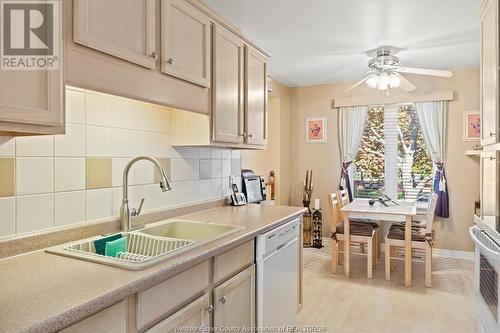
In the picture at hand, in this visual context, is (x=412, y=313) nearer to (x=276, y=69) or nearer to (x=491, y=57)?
(x=491, y=57)

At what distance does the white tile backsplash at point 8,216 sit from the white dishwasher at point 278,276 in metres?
1.17

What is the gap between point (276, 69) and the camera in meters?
4.27

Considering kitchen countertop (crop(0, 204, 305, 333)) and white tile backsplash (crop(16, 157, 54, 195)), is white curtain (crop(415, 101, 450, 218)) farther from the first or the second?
white tile backsplash (crop(16, 157, 54, 195))

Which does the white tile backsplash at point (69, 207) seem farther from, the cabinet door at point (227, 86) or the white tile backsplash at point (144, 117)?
the cabinet door at point (227, 86)

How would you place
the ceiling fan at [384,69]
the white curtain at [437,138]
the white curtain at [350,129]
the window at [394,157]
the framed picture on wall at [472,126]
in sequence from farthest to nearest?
1. the white curtain at [350,129]
2. the window at [394,157]
3. the white curtain at [437,138]
4. the framed picture on wall at [472,126]
5. the ceiling fan at [384,69]

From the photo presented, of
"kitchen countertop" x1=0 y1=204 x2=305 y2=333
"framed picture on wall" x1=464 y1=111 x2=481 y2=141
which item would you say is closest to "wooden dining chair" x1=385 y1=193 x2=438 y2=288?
"framed picture on wall" x1=464 y1=111 x2=481 y2=141

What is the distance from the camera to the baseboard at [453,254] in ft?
13.8

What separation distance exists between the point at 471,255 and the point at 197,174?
3772 mm

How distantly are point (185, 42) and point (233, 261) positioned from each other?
1.19 metres

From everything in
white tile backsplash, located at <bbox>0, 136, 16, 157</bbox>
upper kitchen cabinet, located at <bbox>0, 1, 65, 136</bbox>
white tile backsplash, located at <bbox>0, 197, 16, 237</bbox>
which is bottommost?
white tile backsplash, located at <bbox>0, 197, 16, 237</bbox>

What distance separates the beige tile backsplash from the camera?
136 centimetres

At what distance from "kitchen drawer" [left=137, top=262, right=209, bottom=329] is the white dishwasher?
1.78 feet

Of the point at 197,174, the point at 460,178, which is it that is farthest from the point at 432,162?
the point at 197,174

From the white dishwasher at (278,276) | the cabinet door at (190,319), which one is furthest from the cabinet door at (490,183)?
the cabinet door at (190,319)
